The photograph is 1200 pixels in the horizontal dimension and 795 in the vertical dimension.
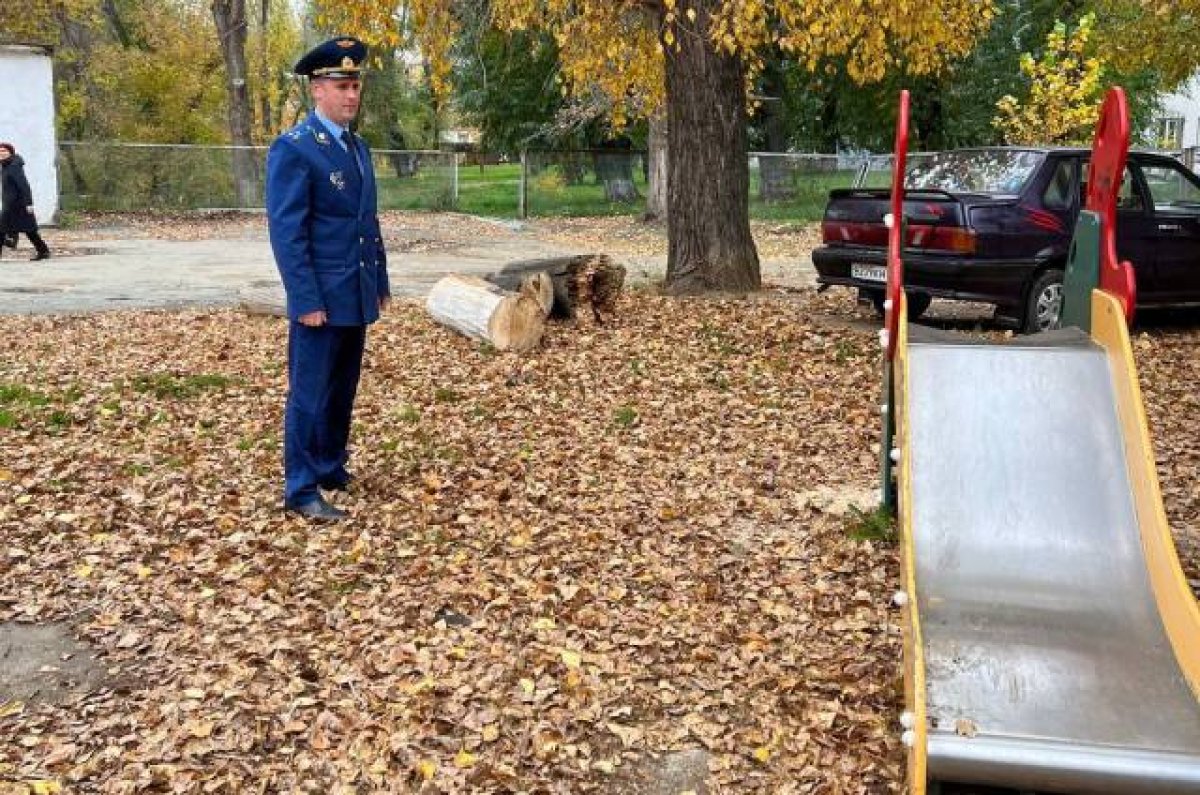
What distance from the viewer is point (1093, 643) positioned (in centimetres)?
370

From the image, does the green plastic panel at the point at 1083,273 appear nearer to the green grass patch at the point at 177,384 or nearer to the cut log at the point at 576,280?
the cut log at the point at 576,280

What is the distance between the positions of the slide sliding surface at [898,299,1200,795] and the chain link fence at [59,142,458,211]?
23988 millimetres

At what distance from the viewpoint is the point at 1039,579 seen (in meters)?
3.99

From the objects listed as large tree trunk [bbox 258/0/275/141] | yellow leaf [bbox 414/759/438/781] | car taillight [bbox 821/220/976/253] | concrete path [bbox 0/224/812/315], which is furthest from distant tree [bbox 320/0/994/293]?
large tree trunk [bbox 258/0/275/141]

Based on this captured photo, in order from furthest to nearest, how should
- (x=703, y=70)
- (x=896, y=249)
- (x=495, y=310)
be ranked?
(x=703, y=70) < (x=495, y=310) < (x=896, y=249)

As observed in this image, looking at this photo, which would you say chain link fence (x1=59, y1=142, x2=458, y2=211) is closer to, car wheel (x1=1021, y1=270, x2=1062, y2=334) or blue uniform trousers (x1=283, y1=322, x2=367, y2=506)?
car wheel (x1=1021, y1=270, x2=1062, y2=334)

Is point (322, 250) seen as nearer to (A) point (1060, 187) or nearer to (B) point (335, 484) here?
(B) point (335, 484)

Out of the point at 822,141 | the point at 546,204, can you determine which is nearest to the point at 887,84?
the point at 822,141

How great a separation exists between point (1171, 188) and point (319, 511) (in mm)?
10093

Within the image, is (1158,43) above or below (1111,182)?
above

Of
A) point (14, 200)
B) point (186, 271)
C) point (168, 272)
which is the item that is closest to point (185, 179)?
point (14, 200)

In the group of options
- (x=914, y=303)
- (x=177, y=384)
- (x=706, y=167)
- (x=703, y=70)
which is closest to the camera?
(x=177, y=384)

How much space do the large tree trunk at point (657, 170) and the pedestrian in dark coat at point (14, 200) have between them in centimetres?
1141

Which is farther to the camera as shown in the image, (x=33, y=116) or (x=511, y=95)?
(x=511, y=95)
